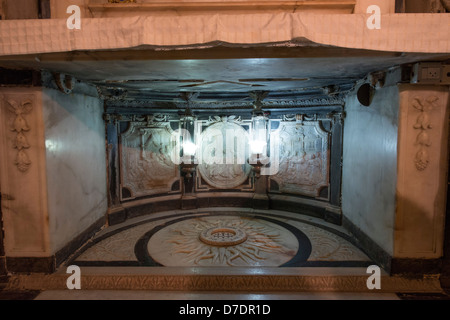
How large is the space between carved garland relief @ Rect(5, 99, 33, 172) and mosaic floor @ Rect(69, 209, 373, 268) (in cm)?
189

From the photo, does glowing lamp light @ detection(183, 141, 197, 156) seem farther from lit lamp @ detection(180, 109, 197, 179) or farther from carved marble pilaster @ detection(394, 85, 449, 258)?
carved marble pilaster @ detection(394, 85, 449, 258)

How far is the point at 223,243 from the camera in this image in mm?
5242

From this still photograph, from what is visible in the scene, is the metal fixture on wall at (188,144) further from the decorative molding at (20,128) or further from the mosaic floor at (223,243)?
the decorative molding at (20,128)

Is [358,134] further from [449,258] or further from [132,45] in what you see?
[132,45]

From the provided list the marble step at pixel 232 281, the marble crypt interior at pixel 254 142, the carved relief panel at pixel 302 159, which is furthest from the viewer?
the carved relief panel at pixel 302 159

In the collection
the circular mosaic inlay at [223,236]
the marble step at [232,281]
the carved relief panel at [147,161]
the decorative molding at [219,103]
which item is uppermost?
the decorative molding at [219,103]

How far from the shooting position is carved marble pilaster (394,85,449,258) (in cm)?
385

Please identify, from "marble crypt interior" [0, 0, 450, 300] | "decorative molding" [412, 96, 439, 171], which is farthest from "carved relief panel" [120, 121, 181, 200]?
"decorative molding" [412, 96, 439, 171]

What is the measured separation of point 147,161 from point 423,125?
592 cm

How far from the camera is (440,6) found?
3748 millimetres

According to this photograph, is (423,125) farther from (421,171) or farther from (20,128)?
(20,128)

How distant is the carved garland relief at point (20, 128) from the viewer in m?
4.01

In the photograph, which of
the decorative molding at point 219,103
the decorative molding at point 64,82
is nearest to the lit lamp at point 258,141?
the decorative molding at point 219,103

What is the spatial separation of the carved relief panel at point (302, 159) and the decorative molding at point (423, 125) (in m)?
2.76
